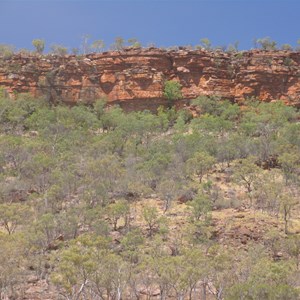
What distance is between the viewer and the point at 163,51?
192 ft

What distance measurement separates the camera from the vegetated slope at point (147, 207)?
19141 mm

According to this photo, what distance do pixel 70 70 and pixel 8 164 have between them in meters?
22.5

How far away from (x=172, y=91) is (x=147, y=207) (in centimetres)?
3017

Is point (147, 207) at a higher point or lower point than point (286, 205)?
higher

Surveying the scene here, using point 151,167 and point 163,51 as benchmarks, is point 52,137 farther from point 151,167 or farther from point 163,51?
point 163,51

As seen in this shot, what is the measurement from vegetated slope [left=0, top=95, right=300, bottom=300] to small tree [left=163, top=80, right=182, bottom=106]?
5038mm

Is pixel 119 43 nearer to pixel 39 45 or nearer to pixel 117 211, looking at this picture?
pixel 39 45

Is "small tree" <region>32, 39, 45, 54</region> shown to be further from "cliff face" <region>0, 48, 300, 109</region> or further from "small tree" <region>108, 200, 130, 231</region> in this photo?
"small tree" <region>108, 200, 130, 231</region>

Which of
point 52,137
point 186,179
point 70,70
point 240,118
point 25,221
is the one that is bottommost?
point 25,221

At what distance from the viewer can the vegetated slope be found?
1914cm

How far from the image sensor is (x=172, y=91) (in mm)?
55969

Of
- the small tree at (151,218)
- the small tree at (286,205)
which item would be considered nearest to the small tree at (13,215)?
the small tree at (151,218)

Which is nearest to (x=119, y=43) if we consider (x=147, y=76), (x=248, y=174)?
(x=147, y=76)

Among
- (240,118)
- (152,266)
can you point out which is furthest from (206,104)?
(152,266)
